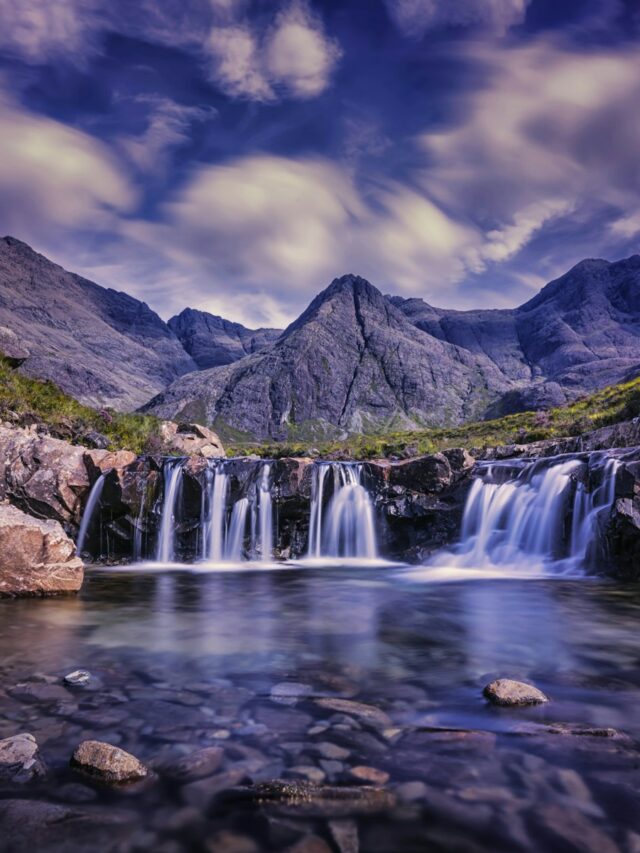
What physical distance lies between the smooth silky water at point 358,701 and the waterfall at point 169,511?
26.7ft

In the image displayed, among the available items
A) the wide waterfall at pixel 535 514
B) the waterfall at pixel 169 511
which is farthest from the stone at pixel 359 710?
the waterfall at pixel 169 511

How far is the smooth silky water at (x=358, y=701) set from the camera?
4086 millimetres

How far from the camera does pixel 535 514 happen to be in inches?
828

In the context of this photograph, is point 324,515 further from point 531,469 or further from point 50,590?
point 50,590

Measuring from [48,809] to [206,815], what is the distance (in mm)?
1235

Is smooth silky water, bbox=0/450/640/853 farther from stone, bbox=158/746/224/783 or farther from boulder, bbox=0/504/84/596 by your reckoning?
boulder, bbox=0/504/84/596

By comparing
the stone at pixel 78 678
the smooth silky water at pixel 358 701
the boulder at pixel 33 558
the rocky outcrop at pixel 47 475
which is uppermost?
the rocky outcrop at pixel 47 475

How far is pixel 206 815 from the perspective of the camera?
163 inches

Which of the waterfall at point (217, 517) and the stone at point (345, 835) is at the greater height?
the waterfall at point (217, 517)

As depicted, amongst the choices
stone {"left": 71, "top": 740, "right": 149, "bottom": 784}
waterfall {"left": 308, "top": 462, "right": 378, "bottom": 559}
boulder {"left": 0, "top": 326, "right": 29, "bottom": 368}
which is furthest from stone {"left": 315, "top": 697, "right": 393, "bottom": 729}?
boulder {"left": 0, "top": 326, "right": 29, "bottom": 368}

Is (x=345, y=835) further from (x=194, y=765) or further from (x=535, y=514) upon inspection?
(x=535, y=514)

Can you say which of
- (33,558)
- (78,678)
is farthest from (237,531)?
(78,678)

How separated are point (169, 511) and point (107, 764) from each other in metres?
20.7

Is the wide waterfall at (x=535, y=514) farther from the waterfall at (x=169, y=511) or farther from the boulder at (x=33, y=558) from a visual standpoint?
the boulder at (x=33, y=558)
